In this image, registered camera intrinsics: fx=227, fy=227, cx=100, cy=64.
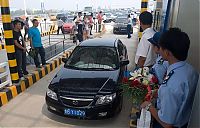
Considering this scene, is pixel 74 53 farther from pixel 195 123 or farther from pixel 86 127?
pixel 195 123

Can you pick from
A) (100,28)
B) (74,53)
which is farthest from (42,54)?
(100,28)

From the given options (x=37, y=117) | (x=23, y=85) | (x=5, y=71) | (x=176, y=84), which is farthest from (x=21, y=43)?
(x=176, y=84)

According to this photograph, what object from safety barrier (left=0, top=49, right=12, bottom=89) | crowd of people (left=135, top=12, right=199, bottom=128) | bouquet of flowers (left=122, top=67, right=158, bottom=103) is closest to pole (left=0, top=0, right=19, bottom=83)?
safety barrier (left=0, top=49, right=12, bottom=89)

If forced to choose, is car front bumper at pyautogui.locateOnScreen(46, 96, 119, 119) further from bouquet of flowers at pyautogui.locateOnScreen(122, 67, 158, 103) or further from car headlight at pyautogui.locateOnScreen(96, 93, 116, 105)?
bouquet of flowers at pyautogui.locateOnScreen(122, 67, 158, 103)

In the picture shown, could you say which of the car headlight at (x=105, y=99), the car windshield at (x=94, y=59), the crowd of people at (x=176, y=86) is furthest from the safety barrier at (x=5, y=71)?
the crowd of people at (x=176, y=86)

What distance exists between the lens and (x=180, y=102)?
1.82 metres

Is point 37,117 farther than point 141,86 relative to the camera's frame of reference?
Yes

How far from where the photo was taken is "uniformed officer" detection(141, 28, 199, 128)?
1.79 m

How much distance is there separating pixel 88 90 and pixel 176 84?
7.92 ft

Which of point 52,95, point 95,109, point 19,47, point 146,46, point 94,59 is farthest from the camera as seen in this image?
point 19,47

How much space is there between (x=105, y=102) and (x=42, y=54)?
4082 millimetres

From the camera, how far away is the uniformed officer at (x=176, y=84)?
1795 millimetres

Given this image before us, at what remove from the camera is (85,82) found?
14.0ft

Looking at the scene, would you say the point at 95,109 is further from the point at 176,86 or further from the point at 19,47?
the point at 19,47
